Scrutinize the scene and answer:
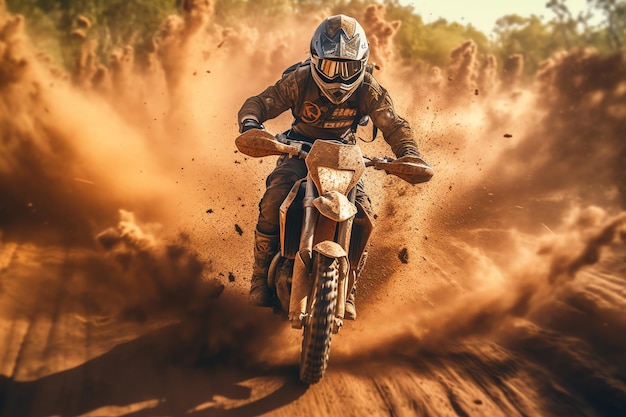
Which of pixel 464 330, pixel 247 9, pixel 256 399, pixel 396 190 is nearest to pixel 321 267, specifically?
pixel 256 399

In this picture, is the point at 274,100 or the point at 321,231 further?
the point at 274,100

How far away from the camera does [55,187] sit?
23.9 ft

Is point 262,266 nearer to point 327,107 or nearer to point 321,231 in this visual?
point 321,231

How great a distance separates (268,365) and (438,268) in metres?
3.15

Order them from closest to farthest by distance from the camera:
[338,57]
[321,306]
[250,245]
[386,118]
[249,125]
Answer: [321,306], [338,57], [249,125], [386,118], [250,245]

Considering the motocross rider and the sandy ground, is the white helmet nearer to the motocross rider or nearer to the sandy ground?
the motocross rider

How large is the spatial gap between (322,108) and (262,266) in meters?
1.62

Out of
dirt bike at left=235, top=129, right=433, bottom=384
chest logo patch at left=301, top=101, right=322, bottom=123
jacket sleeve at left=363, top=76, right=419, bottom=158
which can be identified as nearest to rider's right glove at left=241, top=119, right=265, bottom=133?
dirt bike at left=235, top=129, right=433, bottom=384

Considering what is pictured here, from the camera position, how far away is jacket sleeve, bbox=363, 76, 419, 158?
510cm

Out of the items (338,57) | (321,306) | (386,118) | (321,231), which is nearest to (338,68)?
(338,57)

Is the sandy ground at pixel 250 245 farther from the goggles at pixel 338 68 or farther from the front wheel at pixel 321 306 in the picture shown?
the goggles at pixel 338 68

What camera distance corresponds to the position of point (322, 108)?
16.8 feet

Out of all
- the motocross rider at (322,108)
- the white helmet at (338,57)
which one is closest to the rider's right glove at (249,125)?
the motocross rider at (322,108)

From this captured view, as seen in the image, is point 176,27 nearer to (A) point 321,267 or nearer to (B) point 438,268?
(B) point 438,268
